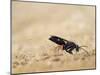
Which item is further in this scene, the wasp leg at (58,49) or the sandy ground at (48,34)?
the wasp leg at (58,49)

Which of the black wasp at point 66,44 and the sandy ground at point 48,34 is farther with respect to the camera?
the black wasp at point 66,44

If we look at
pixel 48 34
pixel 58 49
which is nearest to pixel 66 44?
pixel 58 49

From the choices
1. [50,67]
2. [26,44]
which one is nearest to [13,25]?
[26,44]

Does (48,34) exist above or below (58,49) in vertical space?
above

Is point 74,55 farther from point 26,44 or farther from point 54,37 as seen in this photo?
point 26,44

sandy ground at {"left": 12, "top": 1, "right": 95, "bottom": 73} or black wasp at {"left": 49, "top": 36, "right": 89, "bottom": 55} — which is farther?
black wasp at {"left": 49, "top": 36, "right": 89, "bottom": 55}

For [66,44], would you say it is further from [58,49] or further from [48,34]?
[48,34]

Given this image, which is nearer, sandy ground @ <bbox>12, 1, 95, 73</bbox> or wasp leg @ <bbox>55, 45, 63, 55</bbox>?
sandy ground @ <bbox>12, 1, 95, 73</bbox>

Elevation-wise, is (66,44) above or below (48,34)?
below
